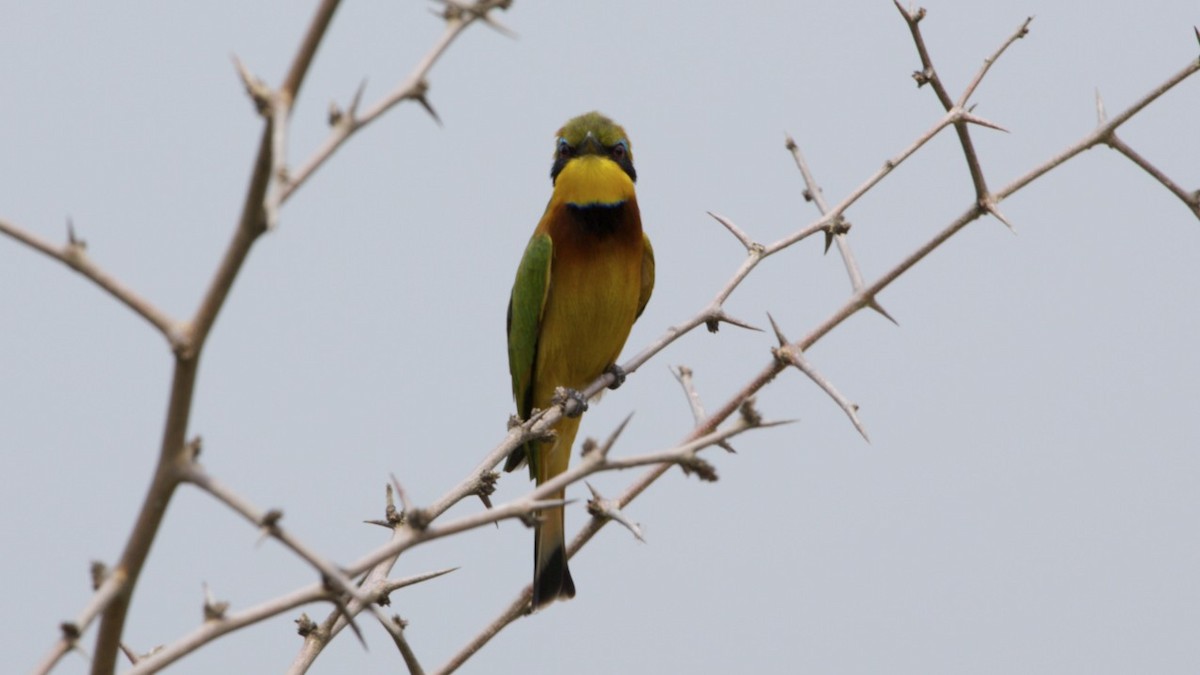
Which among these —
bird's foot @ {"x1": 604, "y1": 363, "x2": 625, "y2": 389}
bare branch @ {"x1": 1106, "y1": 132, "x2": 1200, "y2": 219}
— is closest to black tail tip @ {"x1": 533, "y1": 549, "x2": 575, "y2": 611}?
bird's foot @ {"x1": 604, "y1": 363, "x2": 625, "y2": 389}

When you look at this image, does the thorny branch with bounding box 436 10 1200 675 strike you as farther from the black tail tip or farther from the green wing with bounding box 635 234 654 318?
the green wing with bounding box 635 234 654 318

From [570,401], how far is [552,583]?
2.45ft

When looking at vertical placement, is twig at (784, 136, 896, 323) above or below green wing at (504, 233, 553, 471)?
below

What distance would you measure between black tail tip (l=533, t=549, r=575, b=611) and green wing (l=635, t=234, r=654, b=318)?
152 cm

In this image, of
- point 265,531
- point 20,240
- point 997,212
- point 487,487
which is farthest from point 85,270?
point 997,212

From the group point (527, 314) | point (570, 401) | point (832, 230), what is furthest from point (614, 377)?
point (832, 230)

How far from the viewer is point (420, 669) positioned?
126 inches

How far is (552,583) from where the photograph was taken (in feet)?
17.9

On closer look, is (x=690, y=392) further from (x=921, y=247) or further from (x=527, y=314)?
(x=527, y=314)

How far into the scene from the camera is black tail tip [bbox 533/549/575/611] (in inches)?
215

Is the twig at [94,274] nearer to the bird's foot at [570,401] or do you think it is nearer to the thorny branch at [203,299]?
the thorny branch at [203,299]

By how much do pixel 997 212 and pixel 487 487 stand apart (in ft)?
5.29

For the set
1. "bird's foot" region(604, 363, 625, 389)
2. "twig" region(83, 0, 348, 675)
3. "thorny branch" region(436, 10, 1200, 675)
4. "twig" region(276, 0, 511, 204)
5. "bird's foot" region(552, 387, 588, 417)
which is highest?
A: "bird's foot" region(604, 363, 625, 389)

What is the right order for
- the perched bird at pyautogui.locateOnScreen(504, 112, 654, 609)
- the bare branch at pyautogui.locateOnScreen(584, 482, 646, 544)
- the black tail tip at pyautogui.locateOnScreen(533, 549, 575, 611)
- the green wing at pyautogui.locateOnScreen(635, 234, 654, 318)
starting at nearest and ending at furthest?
the bare branch at pyautogui.locateOnScreen(584, 482, 646, 544) < the black tail tip at pyautogui.locateOnScreen(533, 549, 575, 611) < the perched bird at pyautogui.locateOnScreen(504, 112, 654, 609) < the green wing at pyautogui.locateOnScreen(635, 234, 654, 318)
